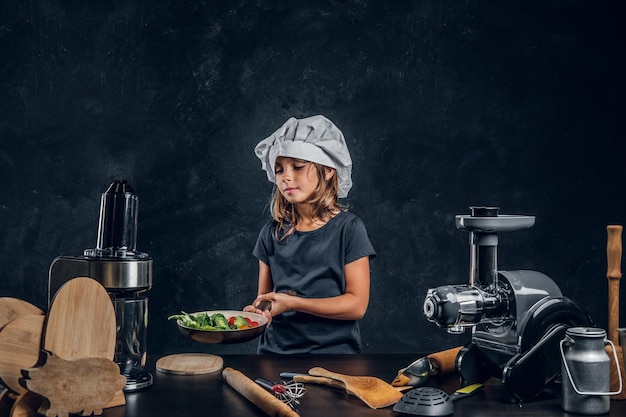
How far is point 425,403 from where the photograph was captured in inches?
53.2

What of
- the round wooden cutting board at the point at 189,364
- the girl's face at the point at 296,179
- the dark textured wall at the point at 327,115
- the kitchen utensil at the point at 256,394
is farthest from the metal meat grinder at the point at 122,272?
the dark textured wall at the point at 327,115

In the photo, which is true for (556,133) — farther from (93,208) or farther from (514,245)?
(93,208)

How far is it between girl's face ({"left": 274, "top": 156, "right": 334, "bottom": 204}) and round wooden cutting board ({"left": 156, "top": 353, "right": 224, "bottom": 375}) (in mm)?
817

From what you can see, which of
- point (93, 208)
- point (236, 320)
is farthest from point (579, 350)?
point (93, 208)

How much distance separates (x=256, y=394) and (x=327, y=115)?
2.05m

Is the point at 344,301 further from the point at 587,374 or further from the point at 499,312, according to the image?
the point at 587,374

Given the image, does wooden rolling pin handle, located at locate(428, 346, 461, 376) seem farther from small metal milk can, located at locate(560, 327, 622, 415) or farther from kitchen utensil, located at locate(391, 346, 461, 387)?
small metal milk can, located at locate(560, 327, 622, 415)

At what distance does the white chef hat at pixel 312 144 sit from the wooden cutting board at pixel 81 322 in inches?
46.0

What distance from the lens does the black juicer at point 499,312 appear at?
1525mm

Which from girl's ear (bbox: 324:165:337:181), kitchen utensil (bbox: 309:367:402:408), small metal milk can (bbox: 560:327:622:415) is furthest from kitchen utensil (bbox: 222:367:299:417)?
girl's ear (bbox: 324:165:337:181)

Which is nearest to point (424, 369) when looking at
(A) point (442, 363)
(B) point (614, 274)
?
(A) point (442, 363)

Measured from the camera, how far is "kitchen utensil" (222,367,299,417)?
1.31m

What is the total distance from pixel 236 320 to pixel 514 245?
72.6 inches

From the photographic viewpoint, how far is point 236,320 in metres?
1.87
